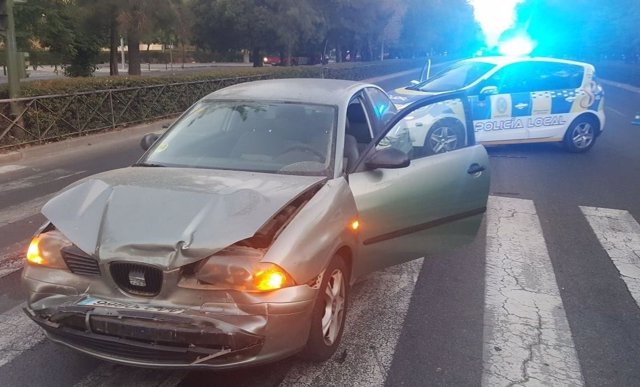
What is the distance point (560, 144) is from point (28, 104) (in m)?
10.7

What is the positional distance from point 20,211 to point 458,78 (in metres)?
7.89

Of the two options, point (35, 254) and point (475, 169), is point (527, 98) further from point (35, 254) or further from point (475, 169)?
point (35, 254)

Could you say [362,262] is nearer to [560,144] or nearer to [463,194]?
[463,194]

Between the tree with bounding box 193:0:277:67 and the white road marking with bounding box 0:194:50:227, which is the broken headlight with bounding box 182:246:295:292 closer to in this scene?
the white road marking with bounding box 0:194:50:227

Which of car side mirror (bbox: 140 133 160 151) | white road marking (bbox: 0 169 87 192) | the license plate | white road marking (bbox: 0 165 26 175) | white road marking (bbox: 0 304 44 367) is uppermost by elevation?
car side mirror (bbox: 140 133 160 151)

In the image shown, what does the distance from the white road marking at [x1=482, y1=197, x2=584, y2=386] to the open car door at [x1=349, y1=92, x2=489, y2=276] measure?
24.1 inches

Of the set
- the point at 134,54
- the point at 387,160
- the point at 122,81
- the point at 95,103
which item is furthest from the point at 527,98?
the point at 134,54

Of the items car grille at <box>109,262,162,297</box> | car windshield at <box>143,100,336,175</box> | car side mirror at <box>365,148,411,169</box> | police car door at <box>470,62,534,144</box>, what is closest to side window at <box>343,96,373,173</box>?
car windshield at <box>143,100,336,175</box>

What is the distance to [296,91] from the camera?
15.8ft

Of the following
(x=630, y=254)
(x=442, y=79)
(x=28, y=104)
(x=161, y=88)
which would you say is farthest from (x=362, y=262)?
(x=161, y=88)

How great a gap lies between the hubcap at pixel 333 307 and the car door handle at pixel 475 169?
70.2 inches

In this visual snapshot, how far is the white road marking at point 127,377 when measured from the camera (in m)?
3.27

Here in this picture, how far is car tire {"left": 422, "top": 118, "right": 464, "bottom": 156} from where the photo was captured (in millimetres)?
4855

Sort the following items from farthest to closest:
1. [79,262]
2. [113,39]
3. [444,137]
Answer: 1. [113,39]
2. [444,137]
3. [79,262]
